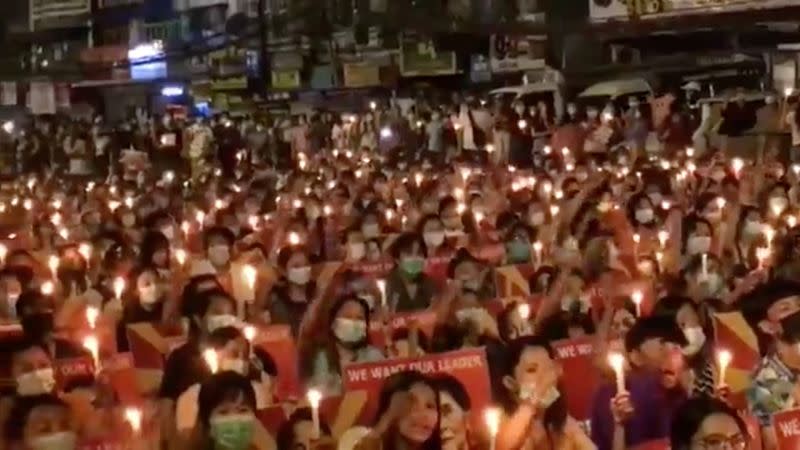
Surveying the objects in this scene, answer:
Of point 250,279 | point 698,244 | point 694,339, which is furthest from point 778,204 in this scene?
point 694,339

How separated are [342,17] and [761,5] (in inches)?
437

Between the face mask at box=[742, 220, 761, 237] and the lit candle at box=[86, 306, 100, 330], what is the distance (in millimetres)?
4477

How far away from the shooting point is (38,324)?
850 centimetres

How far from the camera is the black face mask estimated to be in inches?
328

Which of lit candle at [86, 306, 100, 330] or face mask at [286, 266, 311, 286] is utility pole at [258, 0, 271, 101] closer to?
face mask at [286, 266, 311, 286]

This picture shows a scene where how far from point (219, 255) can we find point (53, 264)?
1129 millimetres

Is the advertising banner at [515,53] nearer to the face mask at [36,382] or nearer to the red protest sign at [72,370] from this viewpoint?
the red protest sign at [72,370]

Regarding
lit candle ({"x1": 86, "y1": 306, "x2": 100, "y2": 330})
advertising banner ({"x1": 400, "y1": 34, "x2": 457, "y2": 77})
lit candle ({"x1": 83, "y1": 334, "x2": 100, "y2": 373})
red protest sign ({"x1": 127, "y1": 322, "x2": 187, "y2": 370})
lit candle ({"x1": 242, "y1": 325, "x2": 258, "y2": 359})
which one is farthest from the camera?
advertising banner ({"x1": 400, "y1": 34, "x2": 457, "y2": 77})

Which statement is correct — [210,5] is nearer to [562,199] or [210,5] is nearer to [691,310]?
[562,199]

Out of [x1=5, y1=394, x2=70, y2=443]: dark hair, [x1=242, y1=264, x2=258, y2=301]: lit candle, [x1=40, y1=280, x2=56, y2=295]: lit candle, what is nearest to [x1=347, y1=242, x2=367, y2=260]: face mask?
[x1=242, y1=264, x2=258, y2=301]: lit candle

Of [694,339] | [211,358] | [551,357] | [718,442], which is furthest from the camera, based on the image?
[694,339]

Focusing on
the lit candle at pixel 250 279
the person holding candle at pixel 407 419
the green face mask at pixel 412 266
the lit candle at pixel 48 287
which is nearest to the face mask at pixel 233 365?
the person holding candle at pixel 407 419

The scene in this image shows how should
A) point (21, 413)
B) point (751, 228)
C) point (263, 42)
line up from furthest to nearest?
point (263, 42) < point (751, 228) < point (21, 413)

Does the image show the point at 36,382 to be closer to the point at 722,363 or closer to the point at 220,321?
the point at 220,321
